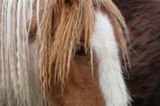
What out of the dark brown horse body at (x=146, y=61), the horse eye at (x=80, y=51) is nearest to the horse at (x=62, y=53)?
the horse eye at (x=80, y=51)

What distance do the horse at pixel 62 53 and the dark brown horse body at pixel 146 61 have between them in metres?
0.50

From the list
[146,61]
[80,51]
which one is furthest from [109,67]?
[146,61]

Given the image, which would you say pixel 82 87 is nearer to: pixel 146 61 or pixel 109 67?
pixel 109 67

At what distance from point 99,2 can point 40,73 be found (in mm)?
370

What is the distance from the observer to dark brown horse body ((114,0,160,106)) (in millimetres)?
2488

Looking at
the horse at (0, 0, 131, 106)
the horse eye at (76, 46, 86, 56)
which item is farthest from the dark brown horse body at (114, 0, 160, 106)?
the horse eye at (76, 46, 86, 56)

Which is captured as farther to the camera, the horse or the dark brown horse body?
the dark brown horse body

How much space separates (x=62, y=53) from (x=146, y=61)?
0.72 m

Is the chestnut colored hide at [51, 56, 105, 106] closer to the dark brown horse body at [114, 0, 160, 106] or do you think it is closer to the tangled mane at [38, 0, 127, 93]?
the tangled mane at [38, 0, 127, 93]

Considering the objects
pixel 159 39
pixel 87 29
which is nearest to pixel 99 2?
pixel 87 29

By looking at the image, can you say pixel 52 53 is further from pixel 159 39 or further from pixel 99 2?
pixel 159 39

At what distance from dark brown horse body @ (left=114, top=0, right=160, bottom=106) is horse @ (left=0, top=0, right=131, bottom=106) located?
0.50 m

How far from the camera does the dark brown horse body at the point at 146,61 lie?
98.0 inches

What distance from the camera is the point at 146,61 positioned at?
2500 millimetres
